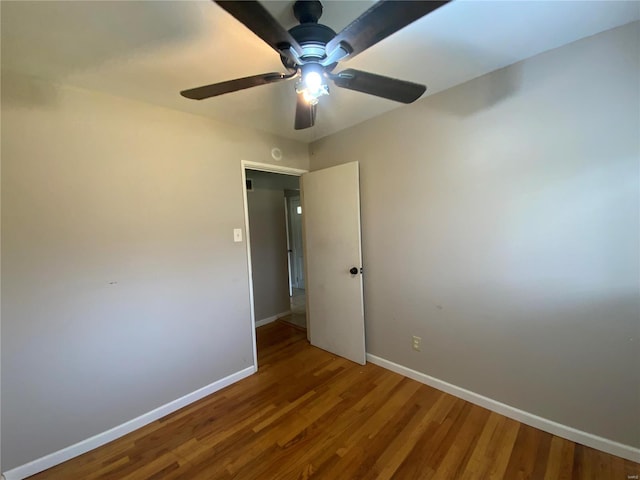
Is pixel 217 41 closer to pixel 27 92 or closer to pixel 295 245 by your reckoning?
pixel 27 92

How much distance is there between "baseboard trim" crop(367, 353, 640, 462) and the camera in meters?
1.51

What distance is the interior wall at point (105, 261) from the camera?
5.08 feet

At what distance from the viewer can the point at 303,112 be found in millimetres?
1569

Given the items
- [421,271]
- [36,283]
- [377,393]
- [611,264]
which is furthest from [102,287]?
[611,264]

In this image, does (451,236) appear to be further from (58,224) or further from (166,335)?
(58,224)

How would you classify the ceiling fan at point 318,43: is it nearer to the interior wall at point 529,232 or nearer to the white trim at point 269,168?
the interior wall at point 529,232

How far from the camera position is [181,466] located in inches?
63.1

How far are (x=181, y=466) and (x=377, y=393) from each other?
4.68 ft

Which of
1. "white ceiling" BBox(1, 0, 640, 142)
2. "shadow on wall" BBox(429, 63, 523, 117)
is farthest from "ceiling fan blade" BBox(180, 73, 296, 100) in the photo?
"shadow on wall" BBox(429, 63, 523, 117)

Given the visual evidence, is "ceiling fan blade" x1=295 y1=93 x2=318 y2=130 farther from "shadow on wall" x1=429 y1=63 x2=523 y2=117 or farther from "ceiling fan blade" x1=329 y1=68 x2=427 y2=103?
"shadow on wall" x1=429 y1=63 x2=523 y2=117

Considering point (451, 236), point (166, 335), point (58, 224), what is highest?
point (58, 224)

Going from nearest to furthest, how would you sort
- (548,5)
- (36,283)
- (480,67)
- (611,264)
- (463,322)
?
(548,5)
(611,264)
(36,283)
(480,67)
(463,322)

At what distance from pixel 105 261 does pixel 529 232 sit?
281cm

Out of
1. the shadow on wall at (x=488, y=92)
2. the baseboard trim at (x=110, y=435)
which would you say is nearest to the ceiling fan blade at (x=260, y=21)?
the shadow on wall at (x=488, y=92)
